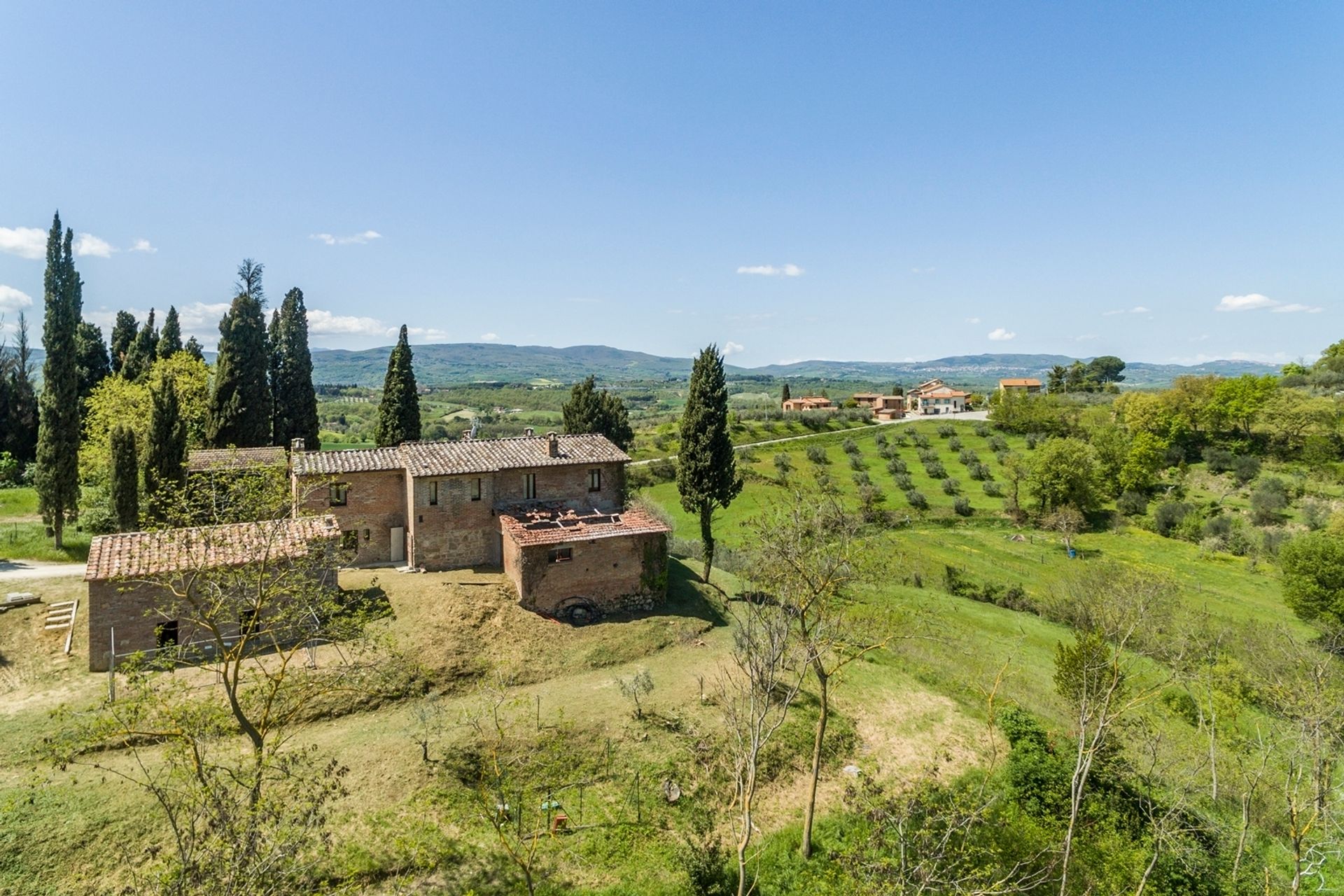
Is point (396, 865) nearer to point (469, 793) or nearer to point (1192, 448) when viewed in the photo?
point (469, 793)

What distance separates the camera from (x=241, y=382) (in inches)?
1928

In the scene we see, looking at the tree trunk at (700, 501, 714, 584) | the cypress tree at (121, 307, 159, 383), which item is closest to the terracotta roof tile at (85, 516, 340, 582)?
the tree trunk at (700, 501, 714, 584)

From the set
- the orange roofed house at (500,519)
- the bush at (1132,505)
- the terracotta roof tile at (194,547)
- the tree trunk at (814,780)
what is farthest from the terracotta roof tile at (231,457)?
the bush at (1132,505)

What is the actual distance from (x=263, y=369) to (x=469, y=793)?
44.6 metres

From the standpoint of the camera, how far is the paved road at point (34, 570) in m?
28.9

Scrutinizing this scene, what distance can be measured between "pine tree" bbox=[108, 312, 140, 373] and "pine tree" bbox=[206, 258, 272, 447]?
869 inches

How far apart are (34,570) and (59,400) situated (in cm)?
1081

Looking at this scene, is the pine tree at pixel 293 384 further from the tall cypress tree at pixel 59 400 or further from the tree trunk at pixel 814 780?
the tree trunk at pixel 814 780

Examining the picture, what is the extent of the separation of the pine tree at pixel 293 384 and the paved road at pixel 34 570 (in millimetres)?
24132

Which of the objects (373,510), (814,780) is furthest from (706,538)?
(814,780)

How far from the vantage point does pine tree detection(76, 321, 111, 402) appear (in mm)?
59344

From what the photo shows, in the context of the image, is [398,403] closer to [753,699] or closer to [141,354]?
[141,354]

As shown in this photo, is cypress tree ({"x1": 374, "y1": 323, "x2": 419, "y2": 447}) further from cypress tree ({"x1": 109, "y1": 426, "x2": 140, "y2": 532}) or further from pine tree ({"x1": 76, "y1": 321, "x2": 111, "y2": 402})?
pine tree ({"x1": 76, "y1": 321, "x2": 111, "y2": 402})

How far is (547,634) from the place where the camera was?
2789 cm
